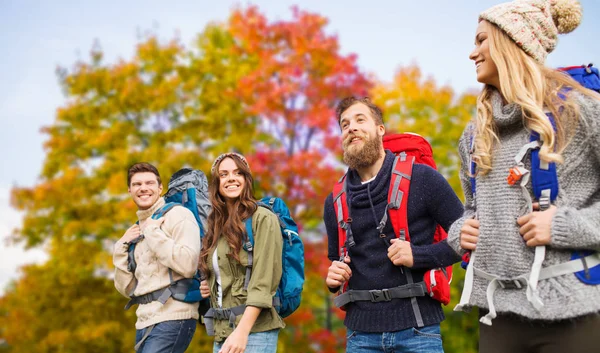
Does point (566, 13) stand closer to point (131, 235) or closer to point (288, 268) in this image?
point (288, 268)

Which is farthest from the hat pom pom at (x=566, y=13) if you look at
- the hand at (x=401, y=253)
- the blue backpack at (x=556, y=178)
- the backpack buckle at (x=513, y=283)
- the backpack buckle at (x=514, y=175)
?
the hand at (x=401, y=253)

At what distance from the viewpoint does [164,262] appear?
4.56 metres

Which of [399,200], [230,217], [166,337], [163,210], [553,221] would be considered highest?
[163,210]

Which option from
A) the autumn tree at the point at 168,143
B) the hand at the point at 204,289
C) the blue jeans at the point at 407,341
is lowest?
the blue jeans at the point at 407,341

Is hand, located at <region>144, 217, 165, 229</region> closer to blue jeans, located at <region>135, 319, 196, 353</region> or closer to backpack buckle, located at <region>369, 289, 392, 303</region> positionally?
blue jeans, located at <region>135, 319, 196, 353</region>

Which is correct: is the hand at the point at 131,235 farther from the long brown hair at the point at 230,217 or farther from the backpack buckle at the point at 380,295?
the backpack buckle at the point at 380,295

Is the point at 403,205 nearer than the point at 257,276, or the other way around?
the point at 403,205

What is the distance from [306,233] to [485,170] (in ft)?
44.3

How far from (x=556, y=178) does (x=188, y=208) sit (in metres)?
3.42

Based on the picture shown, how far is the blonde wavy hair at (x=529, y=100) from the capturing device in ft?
7.48

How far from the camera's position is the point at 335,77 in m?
16.4

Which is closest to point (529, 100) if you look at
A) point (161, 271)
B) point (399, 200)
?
point (399, 200)

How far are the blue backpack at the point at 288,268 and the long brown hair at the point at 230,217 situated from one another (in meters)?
0.07

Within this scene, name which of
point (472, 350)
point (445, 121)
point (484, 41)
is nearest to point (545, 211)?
point (484, 41)
